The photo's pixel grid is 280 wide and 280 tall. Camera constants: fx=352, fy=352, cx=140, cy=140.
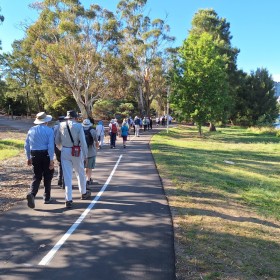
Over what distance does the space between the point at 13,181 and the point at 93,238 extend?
5.61m

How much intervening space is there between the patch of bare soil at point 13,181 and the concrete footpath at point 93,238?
1.45 feet

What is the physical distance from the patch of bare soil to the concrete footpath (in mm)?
443

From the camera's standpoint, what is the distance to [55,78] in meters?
36.6

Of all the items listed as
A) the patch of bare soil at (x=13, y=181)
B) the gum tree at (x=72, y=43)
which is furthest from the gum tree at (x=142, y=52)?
the patch of bare soil at (x=13, y=181)

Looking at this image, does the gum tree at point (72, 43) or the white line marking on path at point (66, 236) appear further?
the gum tree at point (72, 43)

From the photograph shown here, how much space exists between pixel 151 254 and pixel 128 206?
2549mm

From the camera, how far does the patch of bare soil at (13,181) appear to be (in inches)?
322

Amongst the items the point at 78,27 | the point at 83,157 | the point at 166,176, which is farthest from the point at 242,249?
the point at 78,27

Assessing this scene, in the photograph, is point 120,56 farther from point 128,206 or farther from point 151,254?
point 151,254

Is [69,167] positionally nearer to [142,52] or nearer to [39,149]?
[39,149]

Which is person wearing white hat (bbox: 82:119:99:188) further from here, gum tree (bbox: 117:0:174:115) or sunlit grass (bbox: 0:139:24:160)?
gum tree (bbox: 117:0:174:115)

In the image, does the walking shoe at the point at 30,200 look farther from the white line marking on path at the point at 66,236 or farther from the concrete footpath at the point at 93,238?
the white line marking on path at the point at 66,236

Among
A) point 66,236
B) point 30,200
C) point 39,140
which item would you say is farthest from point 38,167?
point 66,236

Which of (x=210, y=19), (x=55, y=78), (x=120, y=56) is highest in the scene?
(x=210, y=19)
